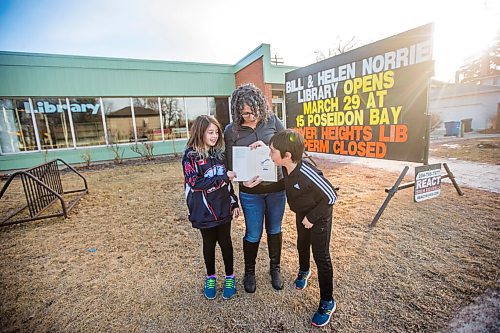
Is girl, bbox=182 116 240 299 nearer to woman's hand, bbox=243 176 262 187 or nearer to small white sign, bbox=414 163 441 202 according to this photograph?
woman's hand, bbox=243 176 262 187

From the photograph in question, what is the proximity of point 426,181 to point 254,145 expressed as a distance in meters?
3.11

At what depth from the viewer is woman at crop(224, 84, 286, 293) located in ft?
6.60

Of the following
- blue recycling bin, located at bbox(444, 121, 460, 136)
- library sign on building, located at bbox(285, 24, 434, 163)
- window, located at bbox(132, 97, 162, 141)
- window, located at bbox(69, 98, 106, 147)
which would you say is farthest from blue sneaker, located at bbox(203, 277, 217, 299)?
blue recycling bin, located at bbox(444, 121, 460, 136)

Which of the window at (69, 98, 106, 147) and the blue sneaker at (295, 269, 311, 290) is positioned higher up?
the window at (69, 98, 106, 147)

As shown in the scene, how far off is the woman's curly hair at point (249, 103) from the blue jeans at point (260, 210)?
0.66 meters

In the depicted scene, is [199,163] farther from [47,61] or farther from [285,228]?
[47,61]

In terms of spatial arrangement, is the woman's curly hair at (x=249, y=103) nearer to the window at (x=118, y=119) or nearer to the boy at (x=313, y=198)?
the boy at (x=313, y=198)

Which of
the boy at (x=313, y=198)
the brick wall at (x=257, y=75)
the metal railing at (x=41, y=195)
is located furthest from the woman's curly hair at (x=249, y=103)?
the brick wall at (x=257, y=75)

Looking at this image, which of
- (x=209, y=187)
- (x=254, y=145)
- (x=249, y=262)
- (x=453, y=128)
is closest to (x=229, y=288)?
(x=249, y=262)

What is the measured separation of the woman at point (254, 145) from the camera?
6.60 feet

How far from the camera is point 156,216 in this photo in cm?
439

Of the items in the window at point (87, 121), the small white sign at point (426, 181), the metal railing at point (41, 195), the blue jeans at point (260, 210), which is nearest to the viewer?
the blue jeans at point (260, 210)

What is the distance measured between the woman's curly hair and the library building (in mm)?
8908

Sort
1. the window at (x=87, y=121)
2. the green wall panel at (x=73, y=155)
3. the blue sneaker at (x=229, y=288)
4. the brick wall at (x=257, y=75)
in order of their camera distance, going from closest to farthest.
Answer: the blue sneaker at (x=229, y=288)
the green wall panel at (x=73, y=155)
the window at (x=87, y=121)
the brick wall at (x=257, y=75)
